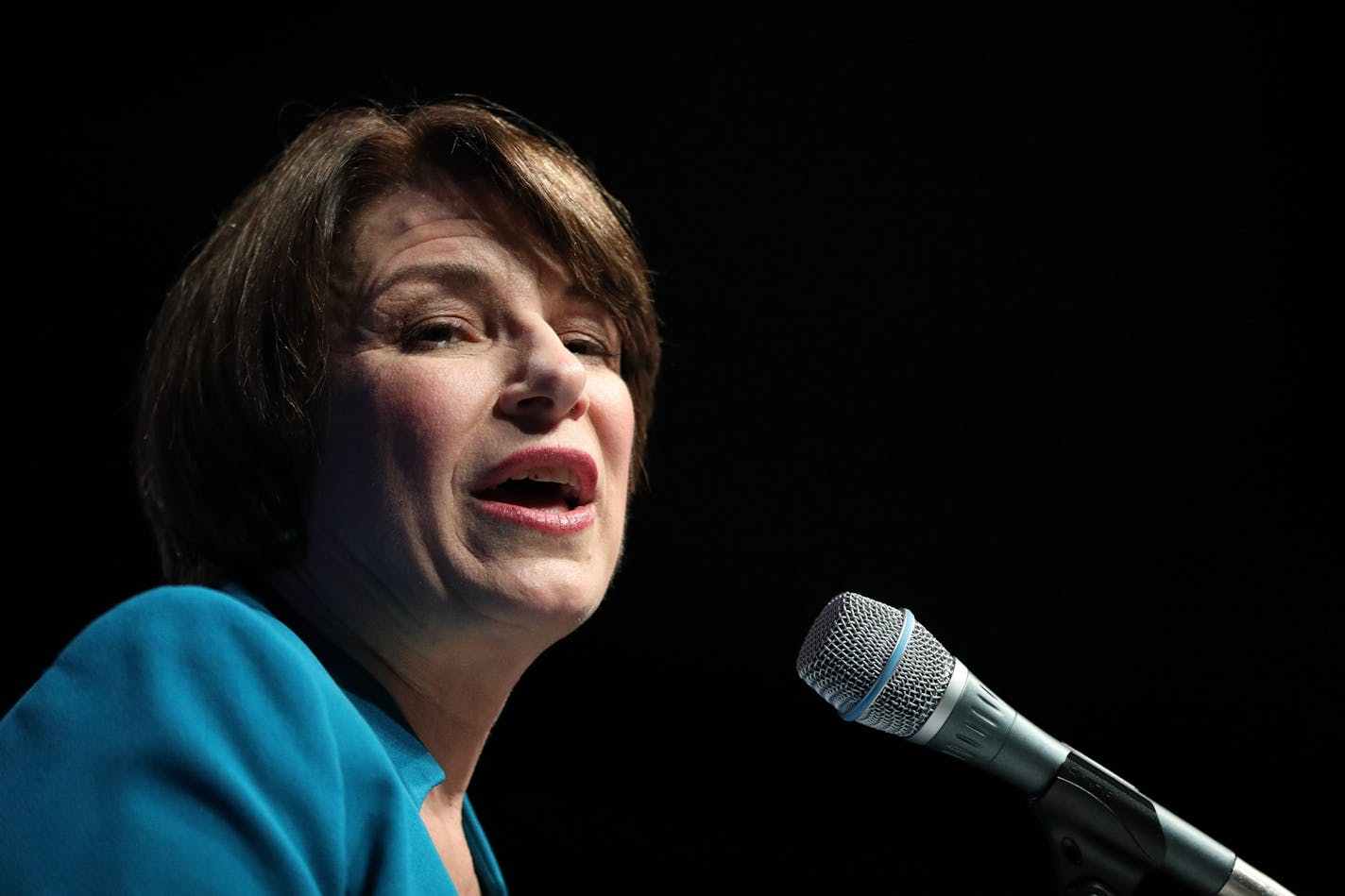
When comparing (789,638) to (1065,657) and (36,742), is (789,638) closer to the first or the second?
(1065,657)

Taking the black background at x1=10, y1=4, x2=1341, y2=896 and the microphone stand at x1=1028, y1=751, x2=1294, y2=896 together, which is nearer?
the microphone stand at x1=1028, y1=751, x2=1294, y2=896

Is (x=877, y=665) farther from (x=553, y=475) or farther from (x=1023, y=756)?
(x=553, y=475)

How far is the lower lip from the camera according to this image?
3.86 ft

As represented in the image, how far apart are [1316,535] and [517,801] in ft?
4.61

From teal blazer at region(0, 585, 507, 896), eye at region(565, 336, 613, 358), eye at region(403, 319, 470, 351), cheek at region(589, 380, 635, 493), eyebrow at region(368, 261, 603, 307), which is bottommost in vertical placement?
teal blazer at region(0, 585, 507, 896)

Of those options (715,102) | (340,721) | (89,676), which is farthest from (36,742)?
(715,102)

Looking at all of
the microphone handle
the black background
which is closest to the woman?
the microphone handle

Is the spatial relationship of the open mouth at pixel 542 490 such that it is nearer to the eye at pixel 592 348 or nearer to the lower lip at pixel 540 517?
the lower lip at pixel 540 517

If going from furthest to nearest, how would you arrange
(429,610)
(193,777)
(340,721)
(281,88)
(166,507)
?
(281,88) → (166,507) → (429,610) → (340,721) → (193,777)

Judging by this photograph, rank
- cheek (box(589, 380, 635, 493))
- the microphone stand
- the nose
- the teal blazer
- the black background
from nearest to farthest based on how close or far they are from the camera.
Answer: the teal blazer
the microphone stand
the nose
cheek (box(589, 380, 635, 493))
the black background

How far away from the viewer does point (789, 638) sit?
2074mm

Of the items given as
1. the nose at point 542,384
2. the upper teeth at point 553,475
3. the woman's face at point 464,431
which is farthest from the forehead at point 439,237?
the upper teeth at point 553,475

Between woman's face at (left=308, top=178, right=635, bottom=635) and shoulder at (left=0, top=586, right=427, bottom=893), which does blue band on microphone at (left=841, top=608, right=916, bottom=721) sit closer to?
woman's face at (left=308, top=178, right=635, bottom=635)

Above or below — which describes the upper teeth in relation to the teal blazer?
above
